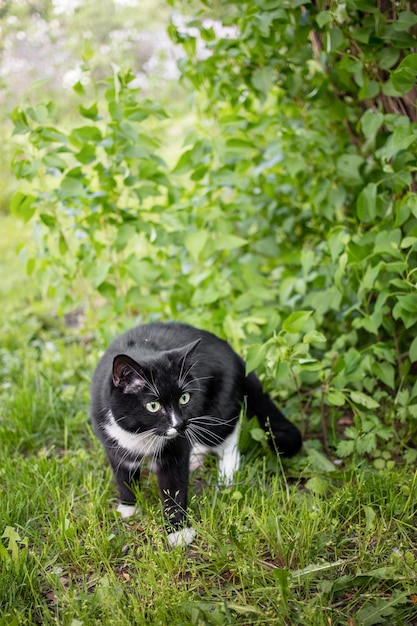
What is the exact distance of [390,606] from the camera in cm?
174

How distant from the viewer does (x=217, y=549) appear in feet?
6.68

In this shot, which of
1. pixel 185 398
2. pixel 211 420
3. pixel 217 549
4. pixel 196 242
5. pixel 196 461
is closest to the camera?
pixel 217 549

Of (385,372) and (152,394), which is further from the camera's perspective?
(385,372)

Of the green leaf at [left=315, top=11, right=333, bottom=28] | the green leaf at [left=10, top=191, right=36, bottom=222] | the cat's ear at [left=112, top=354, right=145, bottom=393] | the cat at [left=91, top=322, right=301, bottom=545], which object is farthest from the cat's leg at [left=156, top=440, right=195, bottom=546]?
the green leaf at [left=315, top=11, right=333, bottom=28]

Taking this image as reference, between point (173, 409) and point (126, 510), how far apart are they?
1.78 feet

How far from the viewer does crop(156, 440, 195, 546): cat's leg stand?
2213 mm

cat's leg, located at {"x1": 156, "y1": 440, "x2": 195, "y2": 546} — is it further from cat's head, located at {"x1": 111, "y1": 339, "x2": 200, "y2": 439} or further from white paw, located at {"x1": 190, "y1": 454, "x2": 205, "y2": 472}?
white paw, located at {"x1": 190, "y1": 454, "x2": 205, "y2": 472}

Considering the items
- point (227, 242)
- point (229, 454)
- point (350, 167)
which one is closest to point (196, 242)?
point (227, 242)

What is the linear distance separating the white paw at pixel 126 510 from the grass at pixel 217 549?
0.03 meters

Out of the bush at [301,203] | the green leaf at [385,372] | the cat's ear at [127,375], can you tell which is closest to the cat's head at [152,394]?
the cat's ear at [127,375]

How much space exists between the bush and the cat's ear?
0.52 m

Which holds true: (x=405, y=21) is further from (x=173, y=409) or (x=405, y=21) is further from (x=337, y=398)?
(x=173, y=409)

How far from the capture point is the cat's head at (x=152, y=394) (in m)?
2.07

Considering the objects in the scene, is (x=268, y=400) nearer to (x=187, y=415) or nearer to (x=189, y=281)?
(x=187, y=415)
